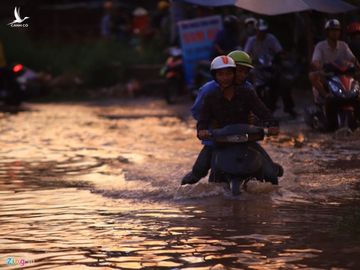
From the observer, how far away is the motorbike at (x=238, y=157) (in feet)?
29.7

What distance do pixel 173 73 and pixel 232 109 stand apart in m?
13.9

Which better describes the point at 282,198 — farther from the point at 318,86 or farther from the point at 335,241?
the point at 318,86

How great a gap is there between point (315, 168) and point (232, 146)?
228cm

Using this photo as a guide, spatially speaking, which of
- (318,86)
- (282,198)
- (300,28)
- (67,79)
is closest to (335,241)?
(282,198)

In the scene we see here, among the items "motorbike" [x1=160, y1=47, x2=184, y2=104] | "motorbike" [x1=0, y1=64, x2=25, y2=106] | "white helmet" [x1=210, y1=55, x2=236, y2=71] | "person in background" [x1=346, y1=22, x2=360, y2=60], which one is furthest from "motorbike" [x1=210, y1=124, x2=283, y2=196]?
"motorbike" [x1=0, y1=64, x2=25, y2=106]

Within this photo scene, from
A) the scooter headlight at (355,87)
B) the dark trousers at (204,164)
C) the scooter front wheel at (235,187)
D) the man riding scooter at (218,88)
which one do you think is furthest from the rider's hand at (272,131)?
the scooter headlight at (355,87)

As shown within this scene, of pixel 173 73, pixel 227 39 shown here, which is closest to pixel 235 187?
pixel 227 39

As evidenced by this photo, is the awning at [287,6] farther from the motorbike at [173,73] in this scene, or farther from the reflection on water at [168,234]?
the motorbike at [173,73]

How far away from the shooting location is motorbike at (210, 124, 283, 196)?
356 inches

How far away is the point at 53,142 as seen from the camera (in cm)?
1514

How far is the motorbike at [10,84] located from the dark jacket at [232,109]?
1478cm

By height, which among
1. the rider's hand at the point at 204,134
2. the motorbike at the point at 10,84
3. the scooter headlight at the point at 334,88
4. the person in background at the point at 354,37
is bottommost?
the motorbike at the point at 10,84

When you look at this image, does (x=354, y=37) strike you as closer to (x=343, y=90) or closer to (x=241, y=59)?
(x=343, y=90)

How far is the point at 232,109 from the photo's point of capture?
928 centimetres
